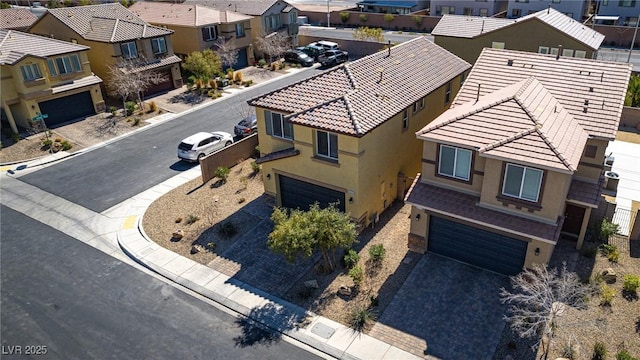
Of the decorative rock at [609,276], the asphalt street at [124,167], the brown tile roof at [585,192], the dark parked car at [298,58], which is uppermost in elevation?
the dark parked car at [298,58]

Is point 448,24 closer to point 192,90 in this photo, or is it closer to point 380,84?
point 380,84

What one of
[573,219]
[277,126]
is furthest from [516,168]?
[277,126]

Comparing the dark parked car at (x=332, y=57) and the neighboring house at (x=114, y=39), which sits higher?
the neighboring house at (x=114, y=39)

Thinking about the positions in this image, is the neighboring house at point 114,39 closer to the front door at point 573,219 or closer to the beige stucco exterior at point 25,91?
the beige stucco exterior at point 25,91

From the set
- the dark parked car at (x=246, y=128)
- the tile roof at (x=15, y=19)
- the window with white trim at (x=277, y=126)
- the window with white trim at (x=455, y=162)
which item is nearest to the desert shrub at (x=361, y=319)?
the window with white trim at (x=455, y=162)

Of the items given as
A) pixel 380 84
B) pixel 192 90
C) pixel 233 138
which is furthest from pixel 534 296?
pixel 192 90

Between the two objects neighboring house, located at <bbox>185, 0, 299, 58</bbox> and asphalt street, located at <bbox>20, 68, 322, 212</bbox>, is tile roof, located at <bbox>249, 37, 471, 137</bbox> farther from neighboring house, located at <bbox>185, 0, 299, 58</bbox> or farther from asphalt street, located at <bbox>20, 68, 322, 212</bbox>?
neighboring house, located at <bbox>185, 0, 299, 58</bbox>
